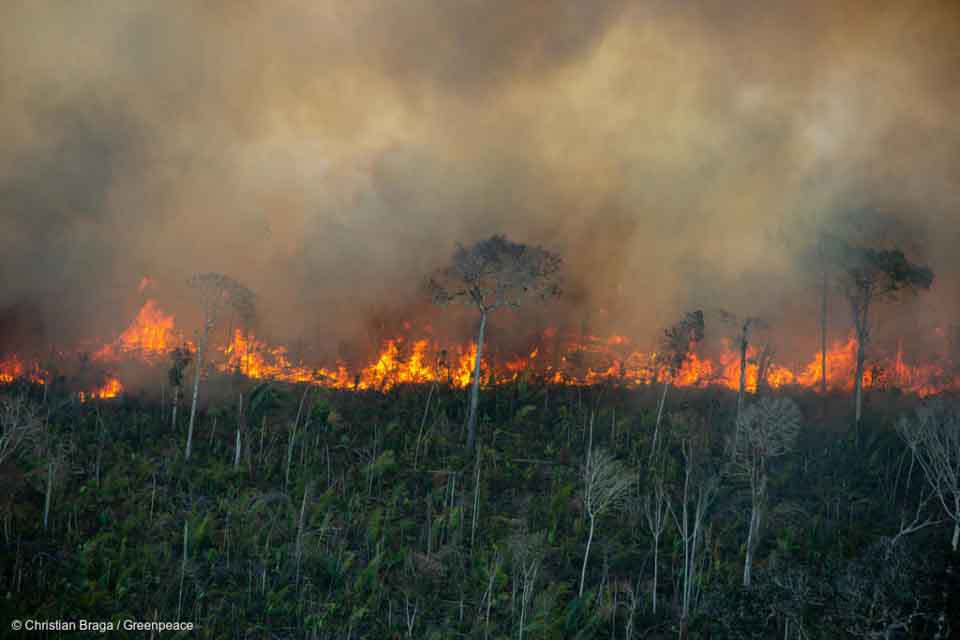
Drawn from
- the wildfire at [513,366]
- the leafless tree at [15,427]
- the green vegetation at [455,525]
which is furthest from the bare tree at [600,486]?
the leafless tree at [15,427]

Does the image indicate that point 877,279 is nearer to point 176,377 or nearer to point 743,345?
point 743,345

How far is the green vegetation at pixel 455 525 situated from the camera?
41000 millimetres

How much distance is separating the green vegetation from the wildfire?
29.4 ft

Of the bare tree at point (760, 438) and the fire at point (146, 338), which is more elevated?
the fire at point (146, 338)

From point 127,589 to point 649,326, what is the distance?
7194cm

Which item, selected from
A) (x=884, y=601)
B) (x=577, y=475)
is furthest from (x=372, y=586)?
(x=884, y=601)

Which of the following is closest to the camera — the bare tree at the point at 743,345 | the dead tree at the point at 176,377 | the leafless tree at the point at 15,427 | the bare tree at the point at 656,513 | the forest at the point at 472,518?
the forest at the point at 472,518

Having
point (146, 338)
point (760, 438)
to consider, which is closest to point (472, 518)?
point (760, 438)

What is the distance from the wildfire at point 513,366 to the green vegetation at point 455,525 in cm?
895

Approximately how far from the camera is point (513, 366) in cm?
8931

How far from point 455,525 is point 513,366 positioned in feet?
125

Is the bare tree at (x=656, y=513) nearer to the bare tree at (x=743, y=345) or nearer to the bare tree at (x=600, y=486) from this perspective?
the bare tree at (x=600, y=486)

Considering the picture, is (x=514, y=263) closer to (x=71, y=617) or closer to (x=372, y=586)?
(x=372, y=586)

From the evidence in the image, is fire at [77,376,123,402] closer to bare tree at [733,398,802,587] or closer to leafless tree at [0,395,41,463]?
leafless tree at [0,395,41,463]
